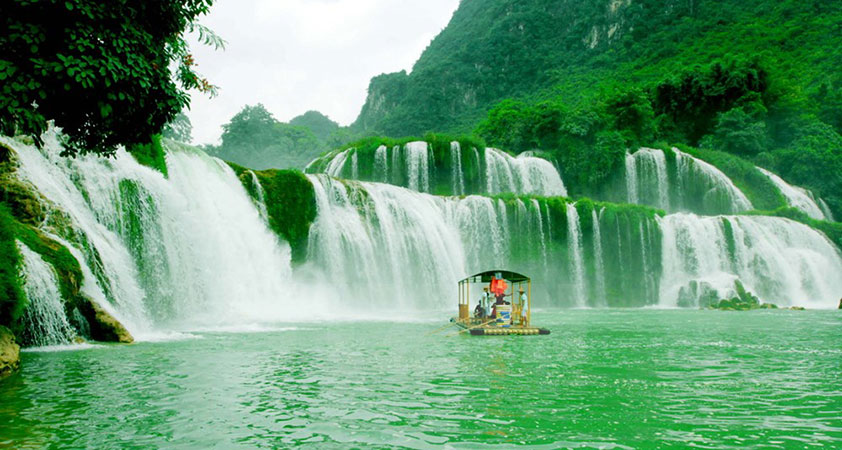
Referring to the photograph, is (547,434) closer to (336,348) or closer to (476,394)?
(476,394)

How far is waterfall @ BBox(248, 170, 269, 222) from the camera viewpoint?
22.9m

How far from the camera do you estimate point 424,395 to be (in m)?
7.55

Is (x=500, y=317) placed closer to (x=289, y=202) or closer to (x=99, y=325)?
(x=99, y=325)

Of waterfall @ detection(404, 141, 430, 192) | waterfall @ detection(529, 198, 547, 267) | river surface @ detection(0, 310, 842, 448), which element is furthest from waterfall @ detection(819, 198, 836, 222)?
river surface @ detection(0, 310, 842, 448)

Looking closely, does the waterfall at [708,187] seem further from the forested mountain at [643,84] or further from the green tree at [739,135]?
the green tree at [739,135]

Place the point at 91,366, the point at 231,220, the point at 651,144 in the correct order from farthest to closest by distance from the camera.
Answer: the point at 651,144 → the point at 231,220 → the point at 91,366

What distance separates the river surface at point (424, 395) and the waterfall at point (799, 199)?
35226 millimetres

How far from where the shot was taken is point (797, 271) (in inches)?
1256

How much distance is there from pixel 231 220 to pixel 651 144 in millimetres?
33267

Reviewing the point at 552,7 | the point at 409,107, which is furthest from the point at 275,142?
the point at 552,7

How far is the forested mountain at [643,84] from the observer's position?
46.2 metres

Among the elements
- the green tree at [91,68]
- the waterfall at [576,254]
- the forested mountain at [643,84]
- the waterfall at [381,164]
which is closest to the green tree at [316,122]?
the forested mountain at [643,84]

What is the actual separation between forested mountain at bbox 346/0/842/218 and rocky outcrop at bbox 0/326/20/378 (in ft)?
120

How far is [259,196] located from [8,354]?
14.7 m
